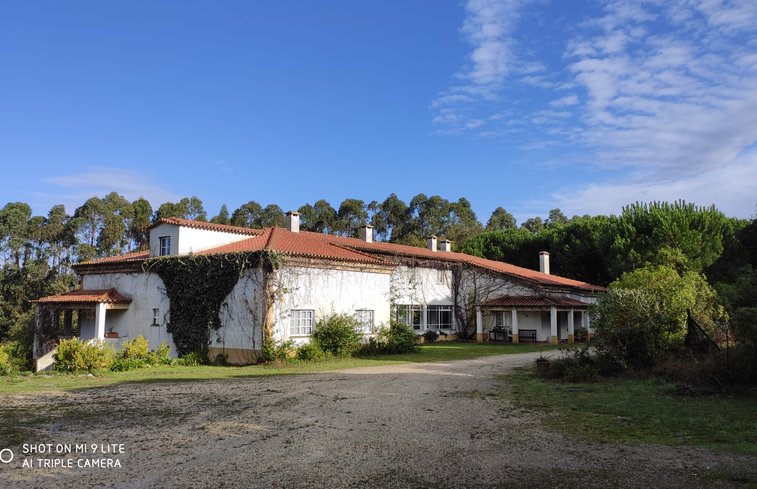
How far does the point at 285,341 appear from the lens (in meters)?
20.7

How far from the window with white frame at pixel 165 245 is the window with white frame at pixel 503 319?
19.4m

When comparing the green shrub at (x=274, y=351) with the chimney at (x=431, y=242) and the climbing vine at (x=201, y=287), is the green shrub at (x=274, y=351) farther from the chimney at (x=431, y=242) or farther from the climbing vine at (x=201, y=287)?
the chimney at (x=431, y=242)

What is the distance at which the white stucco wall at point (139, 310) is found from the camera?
23.3 meters

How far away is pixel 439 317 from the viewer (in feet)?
107

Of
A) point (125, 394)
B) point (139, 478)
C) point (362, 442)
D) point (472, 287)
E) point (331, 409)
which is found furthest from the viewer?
point (472, 287)

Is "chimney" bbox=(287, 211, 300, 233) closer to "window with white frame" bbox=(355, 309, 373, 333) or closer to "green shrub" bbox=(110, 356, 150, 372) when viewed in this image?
"window with white frame" bbox=(355, 309, 373, 333)

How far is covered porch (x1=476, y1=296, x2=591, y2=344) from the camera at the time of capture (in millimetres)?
30453

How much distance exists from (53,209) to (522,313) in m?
49.8

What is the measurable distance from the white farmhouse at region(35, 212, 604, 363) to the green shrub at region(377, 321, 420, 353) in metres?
0.79

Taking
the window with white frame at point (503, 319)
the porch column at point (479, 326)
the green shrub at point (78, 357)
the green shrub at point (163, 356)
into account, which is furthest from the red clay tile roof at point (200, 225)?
the window with white frame at point (503, 319)

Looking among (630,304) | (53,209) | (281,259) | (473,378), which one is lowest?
(473,378)

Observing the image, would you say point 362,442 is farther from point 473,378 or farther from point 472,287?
point 472,287

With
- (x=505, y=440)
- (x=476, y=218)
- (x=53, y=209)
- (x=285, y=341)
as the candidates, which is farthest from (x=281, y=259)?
(x=476, y=218)

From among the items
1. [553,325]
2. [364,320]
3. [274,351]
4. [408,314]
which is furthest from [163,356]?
[553,325]
